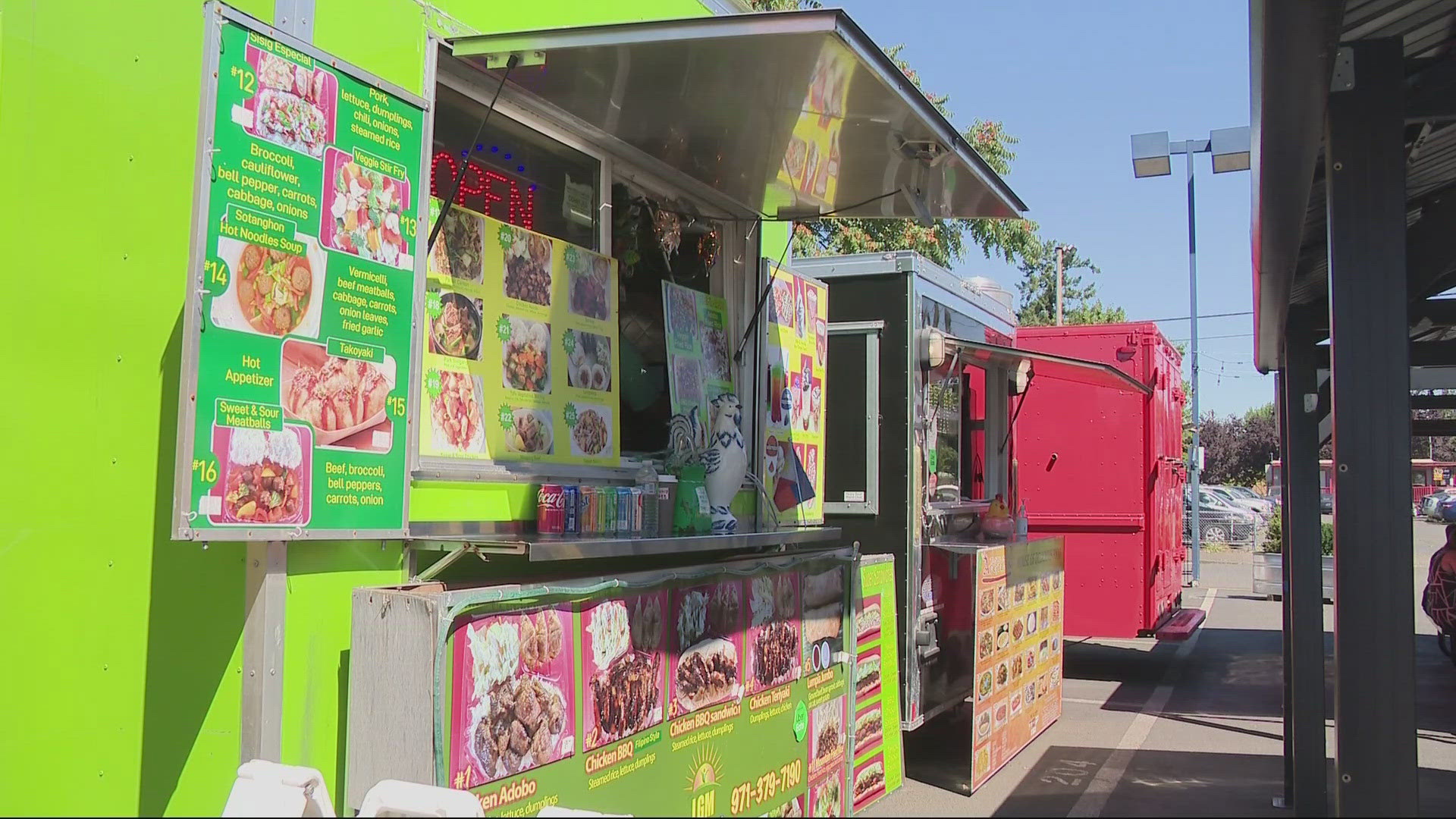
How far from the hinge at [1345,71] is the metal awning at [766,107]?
1.27 m

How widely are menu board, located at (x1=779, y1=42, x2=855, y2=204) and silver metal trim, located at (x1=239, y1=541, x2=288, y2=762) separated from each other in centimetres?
214

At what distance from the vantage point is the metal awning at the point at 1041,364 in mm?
7305

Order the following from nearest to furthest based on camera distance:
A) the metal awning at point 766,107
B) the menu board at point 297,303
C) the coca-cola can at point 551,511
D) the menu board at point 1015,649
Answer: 1. the menu board at point 297,303
2. the metal awning at point 766,107
3. the coca-cola can at point 551,511
4. the menu board at point 1015,649

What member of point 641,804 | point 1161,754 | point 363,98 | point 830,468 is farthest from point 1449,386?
point 363,98

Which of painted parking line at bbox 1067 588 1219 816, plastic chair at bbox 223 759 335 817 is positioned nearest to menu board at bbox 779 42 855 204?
plastic chair at bbox 223 759 335 817

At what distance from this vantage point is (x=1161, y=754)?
288 inches

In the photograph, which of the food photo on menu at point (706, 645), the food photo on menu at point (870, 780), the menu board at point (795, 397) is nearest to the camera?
the food photo on menu at point (706, 645)

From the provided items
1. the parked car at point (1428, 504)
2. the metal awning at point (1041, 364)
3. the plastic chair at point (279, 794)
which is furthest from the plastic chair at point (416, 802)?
the parked car at point (1428, 504)

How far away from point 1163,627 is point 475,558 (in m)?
7.82

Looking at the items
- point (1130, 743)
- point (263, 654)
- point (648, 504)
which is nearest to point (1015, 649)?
point (1130, 743)

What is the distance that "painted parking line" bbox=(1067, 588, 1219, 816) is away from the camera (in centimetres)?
611

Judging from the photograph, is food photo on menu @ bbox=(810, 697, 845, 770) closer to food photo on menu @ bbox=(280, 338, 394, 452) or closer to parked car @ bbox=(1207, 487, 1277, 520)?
food photo on menu @ bbox=(280, 338, 394, 452)

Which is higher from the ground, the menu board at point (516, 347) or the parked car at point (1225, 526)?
the menu board at point (516, 347)

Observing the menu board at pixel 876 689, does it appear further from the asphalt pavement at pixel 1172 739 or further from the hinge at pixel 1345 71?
the hinge at pixel 1345 71
